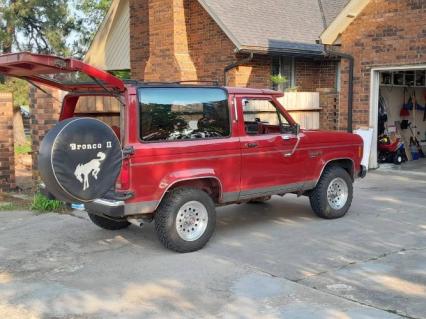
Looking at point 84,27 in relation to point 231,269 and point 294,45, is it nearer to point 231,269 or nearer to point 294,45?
point 294,45

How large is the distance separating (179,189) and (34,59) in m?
2.21

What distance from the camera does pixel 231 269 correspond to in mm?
6039

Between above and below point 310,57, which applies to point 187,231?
below

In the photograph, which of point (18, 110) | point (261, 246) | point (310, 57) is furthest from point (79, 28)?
point (261, 246)

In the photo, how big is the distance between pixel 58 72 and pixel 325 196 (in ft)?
13.8

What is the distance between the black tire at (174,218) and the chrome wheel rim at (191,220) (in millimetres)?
37

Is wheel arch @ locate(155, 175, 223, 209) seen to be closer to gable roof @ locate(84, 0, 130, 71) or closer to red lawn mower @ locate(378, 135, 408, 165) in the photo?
red lawn mower @ locate(378, 135, 408, 165)

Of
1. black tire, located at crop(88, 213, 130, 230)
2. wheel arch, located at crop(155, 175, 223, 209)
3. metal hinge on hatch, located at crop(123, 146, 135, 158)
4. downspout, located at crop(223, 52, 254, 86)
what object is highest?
downspout, located at crop(223, 52, 254, 86)

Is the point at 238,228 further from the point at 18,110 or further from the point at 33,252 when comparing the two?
the point at 18,110

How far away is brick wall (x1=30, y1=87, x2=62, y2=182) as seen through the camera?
10180 mm

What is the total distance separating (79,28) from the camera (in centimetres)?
2430

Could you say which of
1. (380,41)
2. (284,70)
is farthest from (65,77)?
(284,70)

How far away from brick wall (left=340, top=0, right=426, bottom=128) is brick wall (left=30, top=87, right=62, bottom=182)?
7.22 meters

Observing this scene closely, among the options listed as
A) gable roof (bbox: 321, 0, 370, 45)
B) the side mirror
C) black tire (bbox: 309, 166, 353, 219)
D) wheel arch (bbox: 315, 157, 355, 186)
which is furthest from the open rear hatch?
gable roof (bbox: 321, 0, 370, 45)
